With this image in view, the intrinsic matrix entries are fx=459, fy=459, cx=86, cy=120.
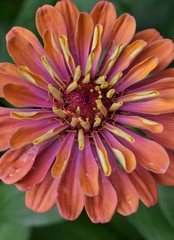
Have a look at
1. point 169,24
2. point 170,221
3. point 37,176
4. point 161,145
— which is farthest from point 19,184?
point 169,24

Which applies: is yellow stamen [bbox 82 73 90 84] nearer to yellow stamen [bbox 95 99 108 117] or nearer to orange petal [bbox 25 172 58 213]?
yellow stamen [bbox 95 99 108 117]

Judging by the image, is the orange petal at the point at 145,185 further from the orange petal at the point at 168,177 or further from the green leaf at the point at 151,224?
the green leaf at the point at 151,224

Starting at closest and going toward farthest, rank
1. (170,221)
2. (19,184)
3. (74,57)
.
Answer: (19,184) → (74,57) → (170,221)

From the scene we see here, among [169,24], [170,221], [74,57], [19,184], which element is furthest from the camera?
[169,24]

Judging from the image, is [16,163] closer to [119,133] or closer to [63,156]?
[63,156]

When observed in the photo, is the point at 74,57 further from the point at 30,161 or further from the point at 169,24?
the point at 169,24

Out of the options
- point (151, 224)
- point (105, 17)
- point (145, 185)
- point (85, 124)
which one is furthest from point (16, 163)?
point (151, 224)

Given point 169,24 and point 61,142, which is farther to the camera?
point 169,24
